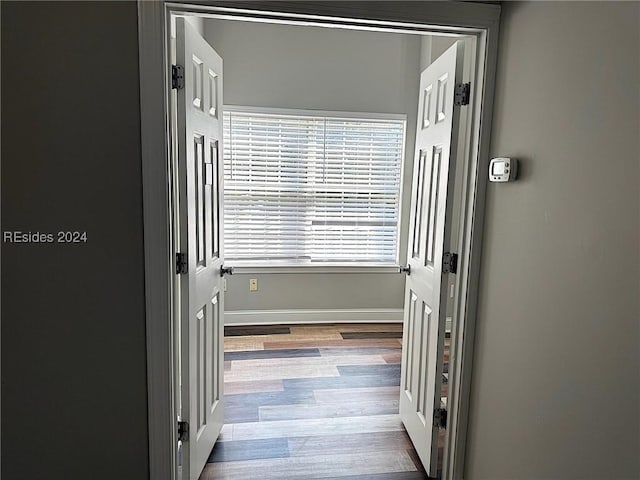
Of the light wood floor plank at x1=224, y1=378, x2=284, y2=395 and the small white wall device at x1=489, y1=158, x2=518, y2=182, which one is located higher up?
the small white wall device at x1=489, y1=158, x2=518, y2=182

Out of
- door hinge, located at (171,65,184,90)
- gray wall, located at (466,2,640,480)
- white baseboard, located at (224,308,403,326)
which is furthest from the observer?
white baseboard, located at (224,308,403,326)

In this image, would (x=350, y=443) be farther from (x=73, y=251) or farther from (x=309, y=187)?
(x=309, y=187)

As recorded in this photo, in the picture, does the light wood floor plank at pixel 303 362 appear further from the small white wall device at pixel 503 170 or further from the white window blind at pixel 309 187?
the small white wall device at pixel 503 170

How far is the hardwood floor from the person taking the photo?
2.18 meters

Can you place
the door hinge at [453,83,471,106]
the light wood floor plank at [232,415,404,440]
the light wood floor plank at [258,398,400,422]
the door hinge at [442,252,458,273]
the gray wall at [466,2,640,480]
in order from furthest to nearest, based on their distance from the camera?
1. the light wood floor plank at [258,398,400,422]
2. the light wood floor plank at [232,415,404,440]
3. the door hinge at [442,252,458,273]
4. the door hinge at [453,83,471,106]
5. the gray wall at [466,2,640,480]

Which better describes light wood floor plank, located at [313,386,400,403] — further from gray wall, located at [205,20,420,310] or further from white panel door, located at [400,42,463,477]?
gray wall, located at [205,20,420,310]

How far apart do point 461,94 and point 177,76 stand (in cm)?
115

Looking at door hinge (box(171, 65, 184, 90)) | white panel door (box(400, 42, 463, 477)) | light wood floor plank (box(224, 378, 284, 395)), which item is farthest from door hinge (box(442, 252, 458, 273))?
light wood floor plank (box(224, 378, 284, 395))

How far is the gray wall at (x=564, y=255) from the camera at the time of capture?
1.12 metres

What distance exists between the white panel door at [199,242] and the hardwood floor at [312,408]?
265 millimetres

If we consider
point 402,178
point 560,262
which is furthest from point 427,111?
point 402,178

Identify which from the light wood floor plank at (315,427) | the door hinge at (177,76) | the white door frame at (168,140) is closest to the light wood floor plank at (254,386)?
the light wood floor plank at (315,427)

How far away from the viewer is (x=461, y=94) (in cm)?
182

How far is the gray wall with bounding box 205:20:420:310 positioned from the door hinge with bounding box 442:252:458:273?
227 cm
